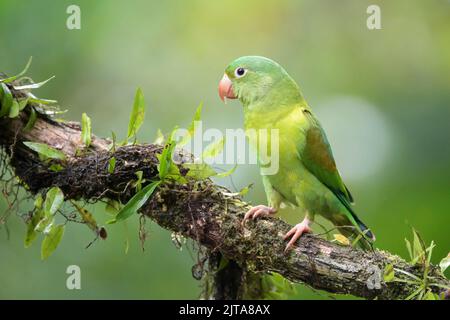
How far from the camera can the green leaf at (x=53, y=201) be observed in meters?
3.76

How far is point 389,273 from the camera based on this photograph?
10.8 ft

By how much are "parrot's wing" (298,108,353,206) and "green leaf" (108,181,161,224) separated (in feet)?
4.19

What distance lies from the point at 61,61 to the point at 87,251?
243cm

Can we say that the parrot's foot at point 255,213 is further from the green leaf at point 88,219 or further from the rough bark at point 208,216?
the green leaf at point 88,219

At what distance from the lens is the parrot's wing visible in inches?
167

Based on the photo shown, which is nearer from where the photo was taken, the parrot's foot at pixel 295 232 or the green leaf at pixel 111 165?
the parrot's foot at pixel 295 232

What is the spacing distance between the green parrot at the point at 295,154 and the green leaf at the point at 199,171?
27.3 inches

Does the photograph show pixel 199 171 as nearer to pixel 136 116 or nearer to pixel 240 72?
pixel 136 116

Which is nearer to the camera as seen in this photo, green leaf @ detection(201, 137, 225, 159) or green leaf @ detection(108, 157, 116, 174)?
green leaf @ detection(108, 157, 116, 174)

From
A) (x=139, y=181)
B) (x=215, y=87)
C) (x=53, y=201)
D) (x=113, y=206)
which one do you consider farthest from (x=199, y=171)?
(x=215, y=87)

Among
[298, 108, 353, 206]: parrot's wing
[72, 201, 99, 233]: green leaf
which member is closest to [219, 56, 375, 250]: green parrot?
[298, 108, 353, 206]: parrot's wing

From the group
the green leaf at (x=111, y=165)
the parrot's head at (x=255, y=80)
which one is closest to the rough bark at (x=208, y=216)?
the green leaf at (x=111, y=165)

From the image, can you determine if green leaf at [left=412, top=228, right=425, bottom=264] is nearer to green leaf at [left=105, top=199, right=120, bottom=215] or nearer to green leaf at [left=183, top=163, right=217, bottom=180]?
green leaf at [left=183, top=163, right=217, bottom=180]
